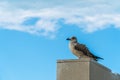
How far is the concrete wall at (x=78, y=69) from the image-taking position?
14.2 meters

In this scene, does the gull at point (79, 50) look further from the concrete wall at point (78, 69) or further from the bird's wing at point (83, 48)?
the concrete wall at point (78, 69)

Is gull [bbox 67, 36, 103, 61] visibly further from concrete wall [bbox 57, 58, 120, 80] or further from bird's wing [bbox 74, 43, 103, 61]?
concrete wall [bbox 57, 58, 120, 80]

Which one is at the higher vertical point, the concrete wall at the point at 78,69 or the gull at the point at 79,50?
the gull at the point at 79,50

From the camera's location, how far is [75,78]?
565 inches

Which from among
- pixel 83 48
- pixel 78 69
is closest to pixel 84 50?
pixel 83 48

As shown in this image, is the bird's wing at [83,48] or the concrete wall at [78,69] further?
the bird's wing at [83,48]

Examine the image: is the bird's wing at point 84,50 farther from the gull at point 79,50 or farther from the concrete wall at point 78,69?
the concrete wall at point 78,69

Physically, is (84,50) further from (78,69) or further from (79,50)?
(78,69)

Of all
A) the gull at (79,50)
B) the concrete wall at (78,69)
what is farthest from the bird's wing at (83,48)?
the concrete wall at (78,69)

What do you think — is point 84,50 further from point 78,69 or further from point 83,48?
point 78,69

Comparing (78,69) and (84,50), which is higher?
(84,50)

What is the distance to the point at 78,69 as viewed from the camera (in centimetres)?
1433

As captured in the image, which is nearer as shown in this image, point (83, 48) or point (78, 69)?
point (78, 69)

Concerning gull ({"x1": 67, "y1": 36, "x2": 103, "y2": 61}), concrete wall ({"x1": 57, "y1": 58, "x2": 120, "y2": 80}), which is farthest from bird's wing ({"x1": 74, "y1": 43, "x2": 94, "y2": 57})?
concrete wall ({"x1": 57, "y1": 58, "x2": 120, "y2": 80})
